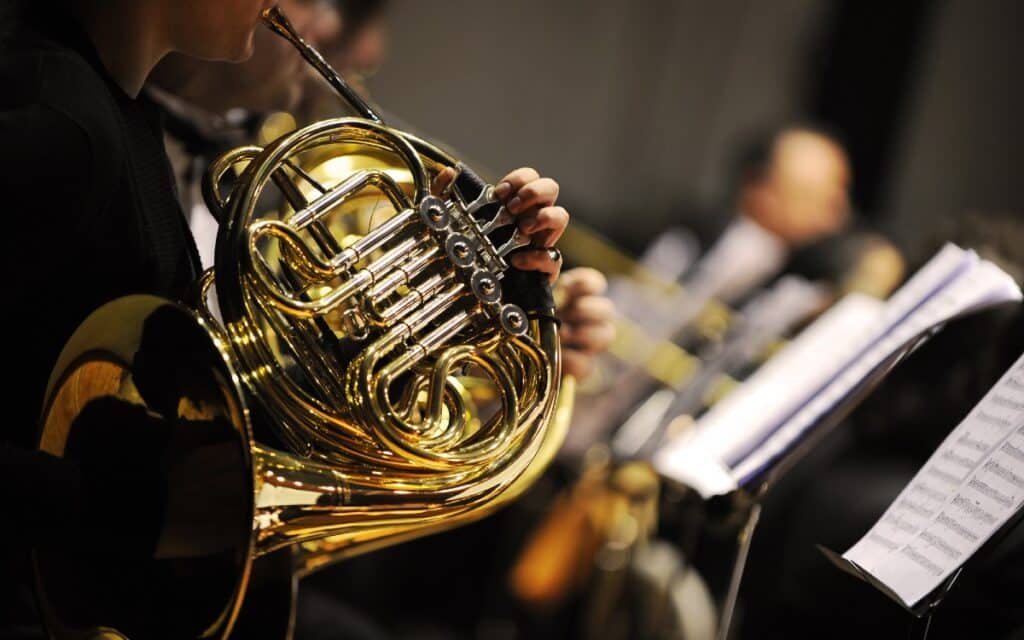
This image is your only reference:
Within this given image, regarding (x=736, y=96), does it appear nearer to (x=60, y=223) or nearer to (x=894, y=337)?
(x=894, y=337)

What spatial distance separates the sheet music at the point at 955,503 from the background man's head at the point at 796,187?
2214 millimetres

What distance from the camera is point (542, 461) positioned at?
1258 millimetres

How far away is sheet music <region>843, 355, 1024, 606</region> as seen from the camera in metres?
0.96

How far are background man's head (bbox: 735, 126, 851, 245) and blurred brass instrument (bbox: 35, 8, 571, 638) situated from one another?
2353 millimetres

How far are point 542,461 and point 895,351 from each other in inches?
17.4

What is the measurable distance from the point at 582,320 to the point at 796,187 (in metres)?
2.17

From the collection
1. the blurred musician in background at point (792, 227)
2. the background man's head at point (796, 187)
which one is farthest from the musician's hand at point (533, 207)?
the background man's head at point (796, 187)

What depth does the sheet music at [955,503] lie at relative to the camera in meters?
0.96

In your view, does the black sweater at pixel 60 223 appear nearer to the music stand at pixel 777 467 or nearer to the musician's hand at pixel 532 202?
the musician's hand at pixel 532 202

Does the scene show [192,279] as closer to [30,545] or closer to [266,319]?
[266,319]

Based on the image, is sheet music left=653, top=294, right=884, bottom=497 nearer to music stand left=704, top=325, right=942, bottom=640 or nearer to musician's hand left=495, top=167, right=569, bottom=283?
music stand left=704, top=325, right=942, bottom=640

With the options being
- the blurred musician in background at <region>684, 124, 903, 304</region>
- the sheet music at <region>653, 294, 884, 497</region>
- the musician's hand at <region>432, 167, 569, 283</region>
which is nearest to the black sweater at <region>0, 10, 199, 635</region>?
the musician's hand at <region>432, 167, 569, 283</region>

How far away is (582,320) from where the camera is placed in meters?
1.33

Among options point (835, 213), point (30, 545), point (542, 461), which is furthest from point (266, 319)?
Result: point (835, 213)
